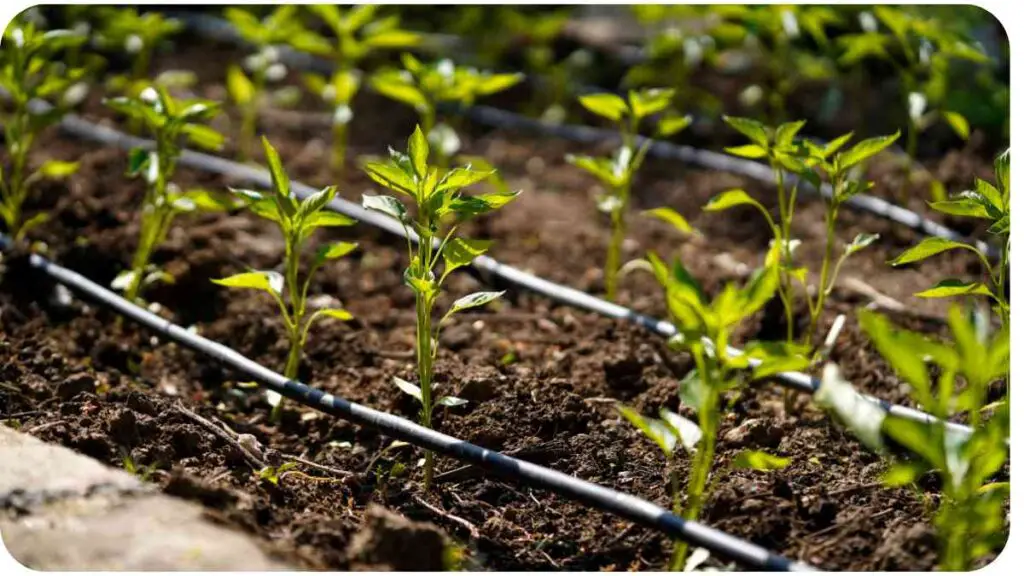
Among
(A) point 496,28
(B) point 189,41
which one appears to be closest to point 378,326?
(A) point 496,28

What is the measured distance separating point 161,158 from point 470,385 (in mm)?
1078

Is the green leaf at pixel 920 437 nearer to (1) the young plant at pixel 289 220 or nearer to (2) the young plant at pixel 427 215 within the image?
(2) the young plant at pixel 427 215

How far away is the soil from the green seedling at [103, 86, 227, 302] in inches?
6.0

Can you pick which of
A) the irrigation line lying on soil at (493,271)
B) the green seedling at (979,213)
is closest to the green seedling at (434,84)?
the irrigation line lying on soil at (493,271)

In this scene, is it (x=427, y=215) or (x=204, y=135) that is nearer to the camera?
(x=427, y=215)

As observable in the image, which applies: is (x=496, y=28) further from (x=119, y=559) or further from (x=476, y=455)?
(x=119, y=559)

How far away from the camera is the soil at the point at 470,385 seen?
2201 mm

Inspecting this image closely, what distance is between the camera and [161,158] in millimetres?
3039

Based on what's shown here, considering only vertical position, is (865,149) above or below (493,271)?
above

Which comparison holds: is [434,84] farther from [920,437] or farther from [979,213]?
[920,437]

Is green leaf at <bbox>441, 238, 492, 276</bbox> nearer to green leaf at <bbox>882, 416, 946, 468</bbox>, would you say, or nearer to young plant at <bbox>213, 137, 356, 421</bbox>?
young plant at <bbox>213, 137, 356, 421</bbox>

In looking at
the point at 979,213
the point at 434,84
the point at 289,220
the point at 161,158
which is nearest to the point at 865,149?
the point at 979,213

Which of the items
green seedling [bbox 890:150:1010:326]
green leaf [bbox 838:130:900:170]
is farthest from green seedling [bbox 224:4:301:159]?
green seedling [bbox 890:150:1010:326]

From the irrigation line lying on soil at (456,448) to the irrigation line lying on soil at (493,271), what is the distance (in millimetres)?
541
